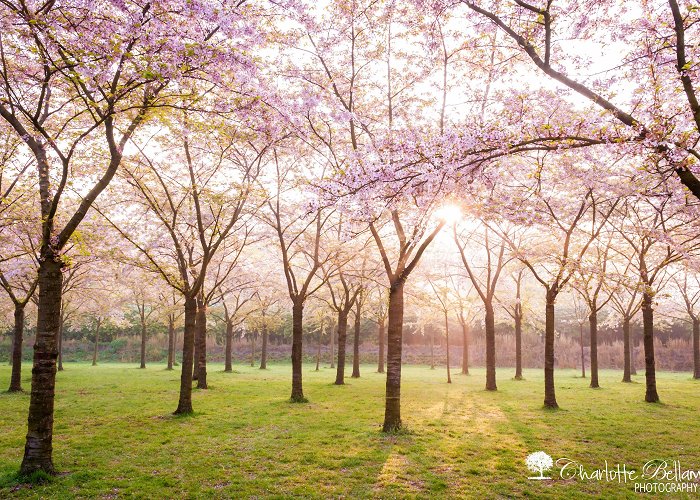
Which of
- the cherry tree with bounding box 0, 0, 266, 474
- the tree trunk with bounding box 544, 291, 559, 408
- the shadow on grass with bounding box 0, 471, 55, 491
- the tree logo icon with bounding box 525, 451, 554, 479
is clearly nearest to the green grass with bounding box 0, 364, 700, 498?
the shadow on grass with bounding box 0, 471, 55, 491

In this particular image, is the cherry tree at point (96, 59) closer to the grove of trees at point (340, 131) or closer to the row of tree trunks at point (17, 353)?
the grove of trees at point (340, 131)

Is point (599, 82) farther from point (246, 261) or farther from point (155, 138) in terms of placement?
point (246, 261)

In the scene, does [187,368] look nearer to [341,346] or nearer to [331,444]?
[331,444]

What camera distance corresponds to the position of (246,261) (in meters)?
29.7

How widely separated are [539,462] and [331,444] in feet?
14.7

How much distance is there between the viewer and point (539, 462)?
864 cm

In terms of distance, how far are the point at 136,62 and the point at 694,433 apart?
15.4 m

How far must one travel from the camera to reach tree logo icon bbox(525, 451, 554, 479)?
821 centimetres

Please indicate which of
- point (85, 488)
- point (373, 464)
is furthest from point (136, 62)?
point (373, 464)

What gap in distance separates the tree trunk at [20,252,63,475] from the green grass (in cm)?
47

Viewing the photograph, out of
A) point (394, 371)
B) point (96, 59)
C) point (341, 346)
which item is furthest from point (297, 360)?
point (96, 59)

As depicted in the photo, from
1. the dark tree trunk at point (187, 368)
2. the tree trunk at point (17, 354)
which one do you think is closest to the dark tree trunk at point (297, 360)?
the dark tree trunk at point (187, 368)

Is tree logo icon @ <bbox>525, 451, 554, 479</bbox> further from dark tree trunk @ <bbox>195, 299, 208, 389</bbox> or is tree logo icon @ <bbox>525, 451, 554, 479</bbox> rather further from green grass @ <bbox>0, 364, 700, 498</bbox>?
dark tree trunk @ <bbox>195, 299, 208, 389</bbox>

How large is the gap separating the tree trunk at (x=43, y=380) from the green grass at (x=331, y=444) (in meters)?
0.47
